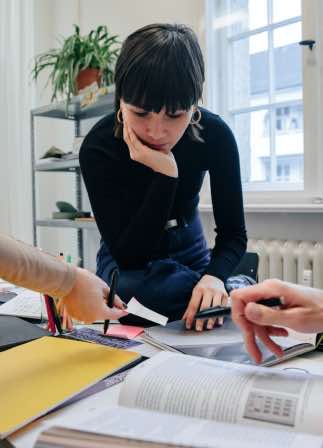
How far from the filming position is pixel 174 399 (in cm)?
52

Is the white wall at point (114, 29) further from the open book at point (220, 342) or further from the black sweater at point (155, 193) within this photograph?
the open book at point (220, 342)

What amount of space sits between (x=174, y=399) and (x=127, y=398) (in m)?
0.06

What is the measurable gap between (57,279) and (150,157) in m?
0.47

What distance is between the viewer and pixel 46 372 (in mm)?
647

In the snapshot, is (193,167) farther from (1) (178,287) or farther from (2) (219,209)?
(1) (178,287)

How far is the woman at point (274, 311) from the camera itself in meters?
0.62

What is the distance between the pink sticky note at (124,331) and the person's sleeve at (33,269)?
0.15m

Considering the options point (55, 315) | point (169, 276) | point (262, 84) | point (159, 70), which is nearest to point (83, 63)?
point (262, 84)

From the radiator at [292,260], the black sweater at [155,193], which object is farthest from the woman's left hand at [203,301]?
the radiator at [292,260]

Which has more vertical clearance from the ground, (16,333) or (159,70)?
(159,70)

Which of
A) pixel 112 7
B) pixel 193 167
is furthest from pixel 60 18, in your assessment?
pixel 193 167

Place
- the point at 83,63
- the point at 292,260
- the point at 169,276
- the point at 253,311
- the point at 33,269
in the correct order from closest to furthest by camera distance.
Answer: the point at 253,311 < the point at 33,269 < the point at 169,276 < the point at 292,260 < the point at 83,63

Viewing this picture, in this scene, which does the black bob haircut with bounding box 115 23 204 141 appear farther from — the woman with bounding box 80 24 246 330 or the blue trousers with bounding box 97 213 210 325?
the blue trousers with bounding box 97 213 210 325

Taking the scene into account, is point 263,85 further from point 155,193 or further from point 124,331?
point 124,331
